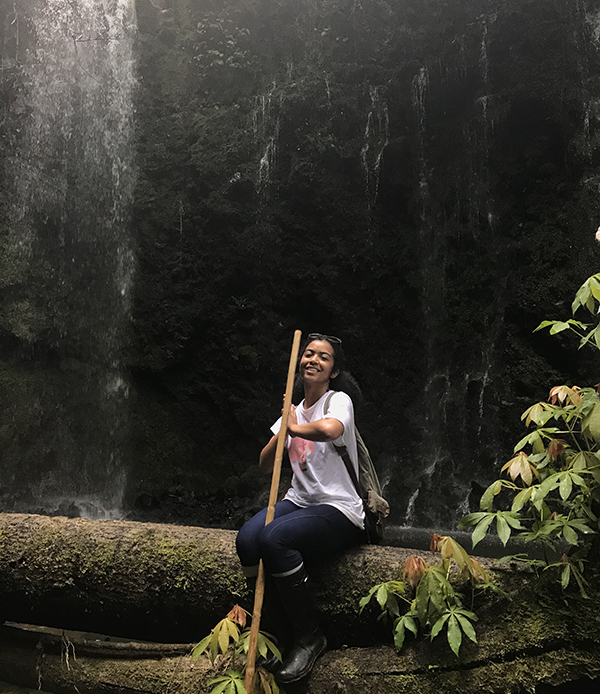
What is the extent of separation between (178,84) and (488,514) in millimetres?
8687

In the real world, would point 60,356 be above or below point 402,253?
below

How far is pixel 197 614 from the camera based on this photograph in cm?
271

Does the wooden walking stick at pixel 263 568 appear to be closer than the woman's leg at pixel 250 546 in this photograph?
Yes

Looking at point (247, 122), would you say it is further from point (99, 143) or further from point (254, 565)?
point (254, 565)

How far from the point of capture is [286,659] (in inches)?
91.4

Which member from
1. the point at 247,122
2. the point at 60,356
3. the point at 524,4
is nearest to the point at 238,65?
the point at 247,122

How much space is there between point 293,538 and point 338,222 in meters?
6.72

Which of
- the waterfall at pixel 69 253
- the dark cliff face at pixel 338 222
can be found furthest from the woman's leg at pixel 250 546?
the waterfall at pixel 69 253

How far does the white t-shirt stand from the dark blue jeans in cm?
6

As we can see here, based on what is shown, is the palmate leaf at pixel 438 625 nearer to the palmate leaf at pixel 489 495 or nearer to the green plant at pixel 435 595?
the green plant at pixel 435 595

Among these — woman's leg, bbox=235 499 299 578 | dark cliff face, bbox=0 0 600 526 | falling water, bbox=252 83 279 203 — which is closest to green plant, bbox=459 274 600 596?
woman's leg, bbox=235 499 299 578

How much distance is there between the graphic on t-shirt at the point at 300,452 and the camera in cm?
263

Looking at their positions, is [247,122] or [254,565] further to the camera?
[247,122]

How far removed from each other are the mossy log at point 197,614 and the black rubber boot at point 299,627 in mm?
74
